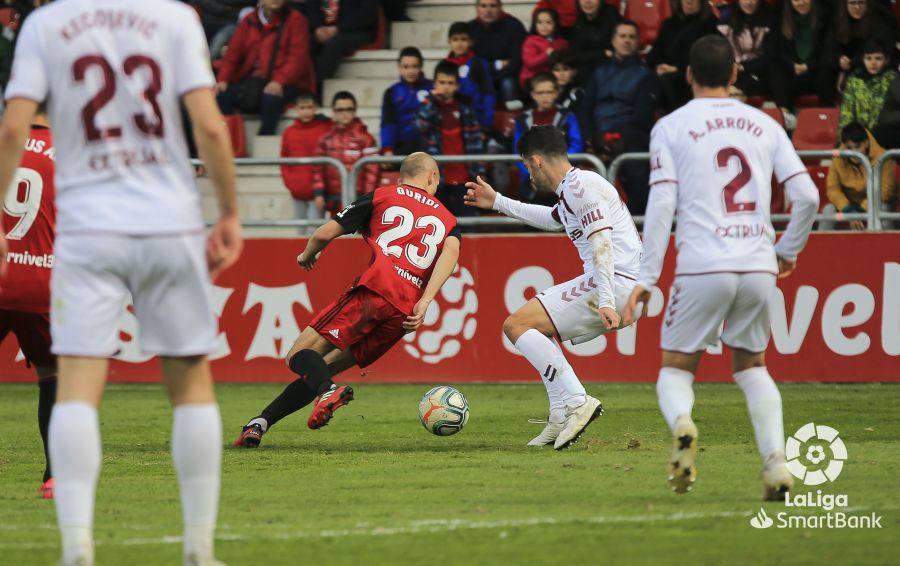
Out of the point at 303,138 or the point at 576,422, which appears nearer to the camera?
the point at 576,422

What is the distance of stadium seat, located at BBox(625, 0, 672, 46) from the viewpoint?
57.1 feet

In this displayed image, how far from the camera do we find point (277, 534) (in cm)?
629

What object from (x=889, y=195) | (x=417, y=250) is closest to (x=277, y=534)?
(x=417, y=250)

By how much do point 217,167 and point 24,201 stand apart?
3.06 m

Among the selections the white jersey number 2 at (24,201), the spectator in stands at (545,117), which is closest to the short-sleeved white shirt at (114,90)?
the white jersey number 2 at (24,201)

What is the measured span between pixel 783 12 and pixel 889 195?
118 inches

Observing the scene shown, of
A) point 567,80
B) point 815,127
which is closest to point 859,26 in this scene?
point 815,127

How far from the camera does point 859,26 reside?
51.6 ft

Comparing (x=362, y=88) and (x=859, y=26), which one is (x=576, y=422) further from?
(x=362, y=88)

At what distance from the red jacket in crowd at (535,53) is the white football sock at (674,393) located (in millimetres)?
9632

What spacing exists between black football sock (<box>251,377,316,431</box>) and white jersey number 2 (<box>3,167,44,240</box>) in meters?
2.38

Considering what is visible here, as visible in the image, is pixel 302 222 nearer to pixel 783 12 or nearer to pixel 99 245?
pixel 783 12

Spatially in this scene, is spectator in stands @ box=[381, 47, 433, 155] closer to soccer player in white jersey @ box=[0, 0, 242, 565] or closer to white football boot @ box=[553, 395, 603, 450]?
white football boot @ box=[553, 395, 603, 450]

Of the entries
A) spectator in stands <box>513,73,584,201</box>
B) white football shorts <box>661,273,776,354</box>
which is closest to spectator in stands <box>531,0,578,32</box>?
spectator in stands <box>513,73,584,201</box>
